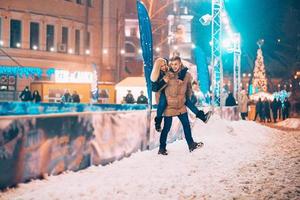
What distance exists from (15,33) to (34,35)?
178cm

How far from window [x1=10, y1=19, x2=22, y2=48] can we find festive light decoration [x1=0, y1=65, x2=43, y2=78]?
211 centimetres

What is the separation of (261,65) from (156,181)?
41170 mm

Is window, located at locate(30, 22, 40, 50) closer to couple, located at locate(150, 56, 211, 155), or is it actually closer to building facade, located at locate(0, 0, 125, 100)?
building facade, located at locate(0, 0, 125, 100)

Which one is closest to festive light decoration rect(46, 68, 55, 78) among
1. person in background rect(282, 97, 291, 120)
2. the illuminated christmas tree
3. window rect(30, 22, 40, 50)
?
window rect(30, 22, 40, 50)

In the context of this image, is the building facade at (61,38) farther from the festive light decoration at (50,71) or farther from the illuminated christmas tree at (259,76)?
the illuminated christmas tree at (259,76)

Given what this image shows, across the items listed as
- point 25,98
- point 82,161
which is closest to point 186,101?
point 82,161

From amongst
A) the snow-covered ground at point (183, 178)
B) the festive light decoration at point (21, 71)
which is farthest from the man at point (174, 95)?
the festive light decoration at point (21, 71)

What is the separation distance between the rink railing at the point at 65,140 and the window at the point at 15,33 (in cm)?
2817

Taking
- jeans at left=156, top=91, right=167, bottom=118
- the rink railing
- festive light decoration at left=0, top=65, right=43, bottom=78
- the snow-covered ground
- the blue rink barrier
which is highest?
festive light decoration at left=0, top=65, right=43, bottom=78

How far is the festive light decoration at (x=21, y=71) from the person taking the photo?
3411cm

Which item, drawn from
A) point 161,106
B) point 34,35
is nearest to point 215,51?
point 161,106

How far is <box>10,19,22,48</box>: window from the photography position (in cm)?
3572

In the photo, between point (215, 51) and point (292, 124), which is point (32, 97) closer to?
point (215, 51)

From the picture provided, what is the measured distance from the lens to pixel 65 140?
7023 mm
